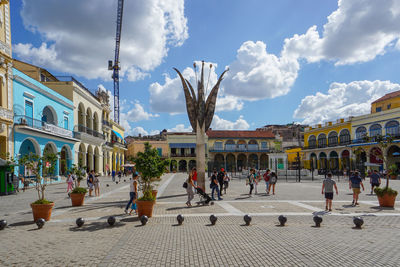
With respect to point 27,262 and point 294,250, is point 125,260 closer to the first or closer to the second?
point 27,262

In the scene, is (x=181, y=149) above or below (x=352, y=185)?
above

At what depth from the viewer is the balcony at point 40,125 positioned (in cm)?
1973

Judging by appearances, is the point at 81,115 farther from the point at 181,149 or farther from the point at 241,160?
the point at 241,160

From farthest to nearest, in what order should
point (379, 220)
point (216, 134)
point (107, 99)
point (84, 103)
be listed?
point (216, 134) < point (107, 99) < point (84, 103) < point (379, 220)

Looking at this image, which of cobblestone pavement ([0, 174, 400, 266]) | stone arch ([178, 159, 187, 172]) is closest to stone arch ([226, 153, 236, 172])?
stone arch ([178, 159, 187, 172])

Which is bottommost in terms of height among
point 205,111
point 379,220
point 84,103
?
point 379,220

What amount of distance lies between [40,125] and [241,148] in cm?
4200

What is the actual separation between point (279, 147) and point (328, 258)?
56806 mm

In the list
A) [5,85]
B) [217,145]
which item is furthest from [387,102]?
[5,85]

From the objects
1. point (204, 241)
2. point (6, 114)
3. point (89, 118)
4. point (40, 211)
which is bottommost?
point (204, 241)

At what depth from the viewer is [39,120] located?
21.9 meters

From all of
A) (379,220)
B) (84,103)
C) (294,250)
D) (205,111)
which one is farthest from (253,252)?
(84,103)

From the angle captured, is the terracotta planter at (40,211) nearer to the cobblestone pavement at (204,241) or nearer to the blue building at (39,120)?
the cobblestone pavement at (204,241)

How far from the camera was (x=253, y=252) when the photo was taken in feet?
18.5
